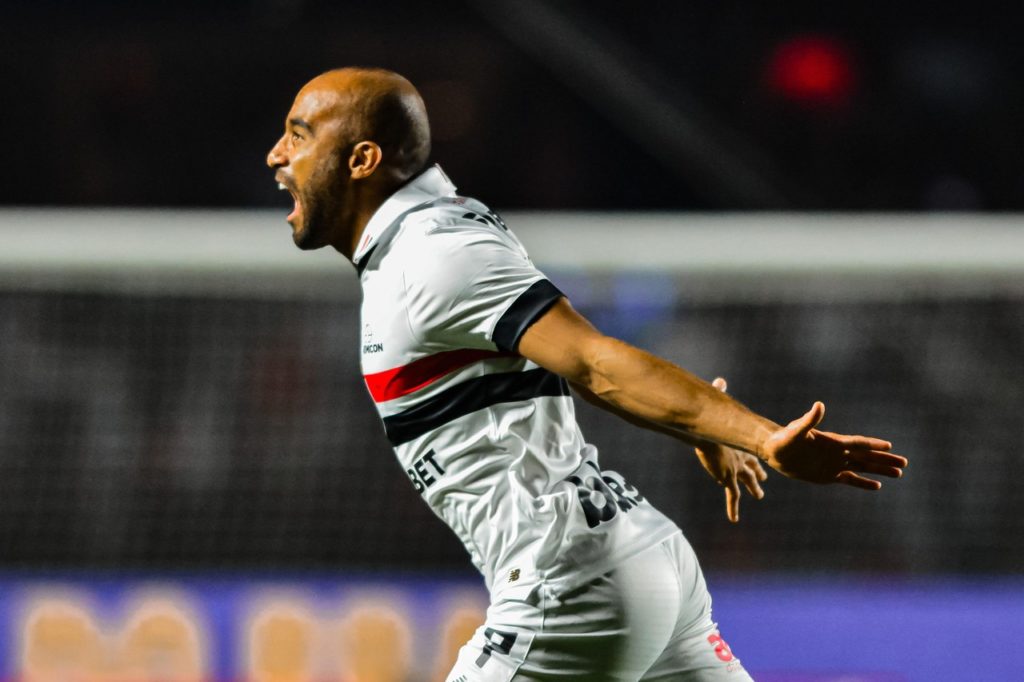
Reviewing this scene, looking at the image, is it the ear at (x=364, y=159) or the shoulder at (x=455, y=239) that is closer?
the shoulder at (x=455, y=239)

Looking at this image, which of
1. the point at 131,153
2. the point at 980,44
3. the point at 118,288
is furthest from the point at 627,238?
the point at 980,44

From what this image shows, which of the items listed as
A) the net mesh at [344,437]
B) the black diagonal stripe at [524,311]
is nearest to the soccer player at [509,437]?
the black diagonal stripe at [524,311]

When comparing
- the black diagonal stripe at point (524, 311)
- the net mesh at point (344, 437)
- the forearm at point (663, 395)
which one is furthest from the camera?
the net mesh at point (344, 437)

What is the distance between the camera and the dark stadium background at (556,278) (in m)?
7.81

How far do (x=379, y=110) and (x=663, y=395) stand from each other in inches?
40.0

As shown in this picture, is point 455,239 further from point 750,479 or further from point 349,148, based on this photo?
point 750,479

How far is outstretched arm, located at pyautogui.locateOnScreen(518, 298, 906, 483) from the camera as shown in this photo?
2428 millimetres

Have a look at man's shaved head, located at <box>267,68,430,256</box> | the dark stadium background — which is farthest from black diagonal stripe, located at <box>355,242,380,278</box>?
the dark stadium background

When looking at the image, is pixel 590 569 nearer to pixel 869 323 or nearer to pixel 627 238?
pixel 627 238

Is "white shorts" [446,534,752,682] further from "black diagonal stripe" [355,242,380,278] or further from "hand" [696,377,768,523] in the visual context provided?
"black diagonal stripe" [355,242,380,278]

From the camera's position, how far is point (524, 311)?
8.82ft

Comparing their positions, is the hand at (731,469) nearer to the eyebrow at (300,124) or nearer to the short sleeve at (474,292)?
the short sleeve at (474,292)

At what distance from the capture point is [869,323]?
25.9 feet

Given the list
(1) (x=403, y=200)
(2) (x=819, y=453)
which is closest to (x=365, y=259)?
(1) (x=403, y=200)
